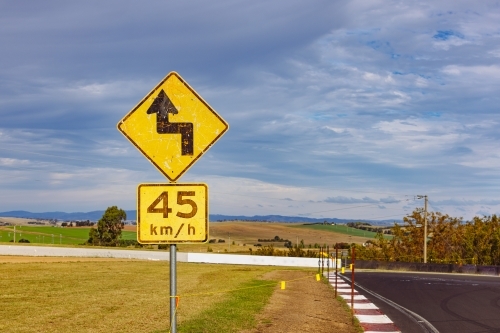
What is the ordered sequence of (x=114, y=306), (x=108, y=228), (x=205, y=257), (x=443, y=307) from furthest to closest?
(x=108, y=228)
(x=205, y=257)
(x=443, y=307)
(x=114, y=306)

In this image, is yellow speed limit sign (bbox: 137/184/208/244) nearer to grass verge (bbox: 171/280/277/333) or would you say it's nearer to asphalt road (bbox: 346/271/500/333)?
grass verge (bbox: 171/280/277/333)

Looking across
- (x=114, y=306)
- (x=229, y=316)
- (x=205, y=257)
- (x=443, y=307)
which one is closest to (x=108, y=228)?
(x=205, y=257)

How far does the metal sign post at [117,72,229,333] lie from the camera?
6.93 meters

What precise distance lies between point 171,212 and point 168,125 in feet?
3.46

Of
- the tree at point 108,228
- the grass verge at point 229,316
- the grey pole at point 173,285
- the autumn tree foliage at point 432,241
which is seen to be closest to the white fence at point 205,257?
the autumn tree foliage at point 432,241

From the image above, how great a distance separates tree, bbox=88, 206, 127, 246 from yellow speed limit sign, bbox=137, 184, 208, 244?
101680mm

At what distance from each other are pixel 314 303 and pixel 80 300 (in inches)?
324

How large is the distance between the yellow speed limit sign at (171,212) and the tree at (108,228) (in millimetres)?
101680

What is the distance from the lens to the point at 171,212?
6.95 meters

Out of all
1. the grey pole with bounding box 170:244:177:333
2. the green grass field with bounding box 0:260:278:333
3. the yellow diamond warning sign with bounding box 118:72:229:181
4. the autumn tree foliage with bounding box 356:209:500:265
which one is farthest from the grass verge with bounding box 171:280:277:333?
the autumn tree foliage with bounding box 356:209:500:265

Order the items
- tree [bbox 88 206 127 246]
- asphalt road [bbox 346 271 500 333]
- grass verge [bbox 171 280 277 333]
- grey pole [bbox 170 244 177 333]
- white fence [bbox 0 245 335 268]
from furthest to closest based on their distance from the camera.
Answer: tree [bbox 88 206 127 246] < white fence [bbox 0 245 335 268] < asphalt road [bbox 346 271 500 333] < grass verge [bbox 171 280 277 333] < grey pole [bbox 170 244 177 333]

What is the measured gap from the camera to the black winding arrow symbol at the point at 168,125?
277 inches

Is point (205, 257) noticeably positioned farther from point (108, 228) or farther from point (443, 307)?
point (108, 228)

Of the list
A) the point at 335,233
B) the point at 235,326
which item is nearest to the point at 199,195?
the point at 235,326
